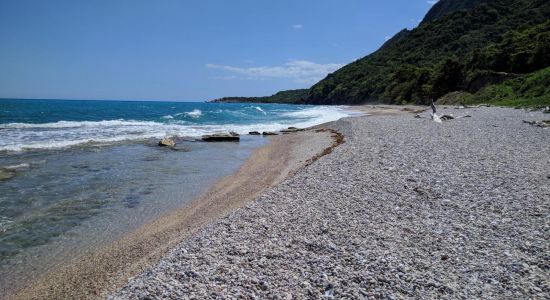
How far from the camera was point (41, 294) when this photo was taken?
5832 mm

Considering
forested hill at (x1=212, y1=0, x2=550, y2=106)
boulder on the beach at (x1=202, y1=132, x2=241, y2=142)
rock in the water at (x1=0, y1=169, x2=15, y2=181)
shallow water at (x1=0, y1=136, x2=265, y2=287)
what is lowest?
shallow water at (x1=0, y1=136, x2=265, y2=287)

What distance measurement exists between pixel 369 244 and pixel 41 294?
17.6ft

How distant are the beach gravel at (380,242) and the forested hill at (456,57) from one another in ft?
100

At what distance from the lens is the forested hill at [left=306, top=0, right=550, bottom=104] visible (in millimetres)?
49062

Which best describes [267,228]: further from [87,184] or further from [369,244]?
[87,184]

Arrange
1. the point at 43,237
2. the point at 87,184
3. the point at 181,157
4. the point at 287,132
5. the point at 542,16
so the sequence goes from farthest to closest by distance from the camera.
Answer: the point at 542,16, the point at 287,132, the point at 181,157, the point at 87,184, the point at 43,237

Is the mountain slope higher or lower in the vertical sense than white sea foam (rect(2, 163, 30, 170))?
higher

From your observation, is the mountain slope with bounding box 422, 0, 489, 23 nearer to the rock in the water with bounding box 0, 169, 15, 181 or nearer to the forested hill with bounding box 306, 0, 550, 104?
the forested hill with bounding box 306, 0, 550, 104

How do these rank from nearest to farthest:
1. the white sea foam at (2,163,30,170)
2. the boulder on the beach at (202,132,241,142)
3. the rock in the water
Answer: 1. the rock in the water
2. the white sea foam at (2,163,30,170)
3. the boulder on the beach at (202,132,241,142)

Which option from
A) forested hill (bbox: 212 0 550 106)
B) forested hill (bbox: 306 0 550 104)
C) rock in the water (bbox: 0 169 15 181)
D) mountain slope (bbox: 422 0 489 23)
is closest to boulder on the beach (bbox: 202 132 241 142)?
rock in the water (bbox: 0 169 15 181)

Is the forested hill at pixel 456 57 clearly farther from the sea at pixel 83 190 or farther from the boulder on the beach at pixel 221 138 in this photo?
the sea at pixel 83 190

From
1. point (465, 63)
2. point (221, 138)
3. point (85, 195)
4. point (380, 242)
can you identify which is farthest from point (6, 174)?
point (465, 63)

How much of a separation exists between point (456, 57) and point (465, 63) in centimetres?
2559

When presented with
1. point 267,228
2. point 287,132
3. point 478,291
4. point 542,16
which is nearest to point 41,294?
point 267,228
